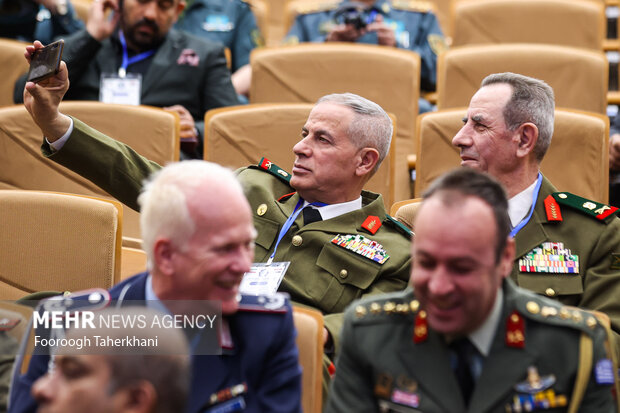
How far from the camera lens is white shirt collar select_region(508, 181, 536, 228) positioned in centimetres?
244

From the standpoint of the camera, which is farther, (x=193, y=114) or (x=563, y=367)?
(x=193, y=114)

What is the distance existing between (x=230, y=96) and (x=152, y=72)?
0.31 metres

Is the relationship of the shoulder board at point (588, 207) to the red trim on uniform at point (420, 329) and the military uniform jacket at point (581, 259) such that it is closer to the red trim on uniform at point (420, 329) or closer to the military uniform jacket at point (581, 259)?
the military uniform jacket at point (581, 259)

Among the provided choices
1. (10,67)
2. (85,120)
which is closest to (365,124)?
(85,120)

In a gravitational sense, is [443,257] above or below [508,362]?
above

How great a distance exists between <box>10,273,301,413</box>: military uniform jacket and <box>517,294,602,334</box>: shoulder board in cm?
42

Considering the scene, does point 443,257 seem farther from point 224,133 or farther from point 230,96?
point 230,96

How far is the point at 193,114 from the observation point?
3545 mm

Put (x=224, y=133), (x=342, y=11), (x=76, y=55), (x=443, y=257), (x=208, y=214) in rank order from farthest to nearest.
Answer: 1. (x=342, y=11)
2. (x=76, y=55)
3. (x=224, y=133)
4. (x=208, y=214)
5. (x=443, y=257)

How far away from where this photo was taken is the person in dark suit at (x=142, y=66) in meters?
3.50

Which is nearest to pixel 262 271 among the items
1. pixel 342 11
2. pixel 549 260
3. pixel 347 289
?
pixel 347 289

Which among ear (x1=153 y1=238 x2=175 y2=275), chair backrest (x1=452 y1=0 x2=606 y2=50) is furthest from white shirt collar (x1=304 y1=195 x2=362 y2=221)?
chair backrest (x1=452 y1=0 x2=606 y2=50)

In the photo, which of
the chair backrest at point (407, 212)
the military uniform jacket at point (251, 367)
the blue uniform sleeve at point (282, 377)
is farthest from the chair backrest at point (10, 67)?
the blue uniform sleeve at point (282, 377)

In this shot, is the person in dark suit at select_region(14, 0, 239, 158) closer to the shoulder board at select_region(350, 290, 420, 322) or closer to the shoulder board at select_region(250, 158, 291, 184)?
the shoulder board at select_region(250, 158, 291, 184)
